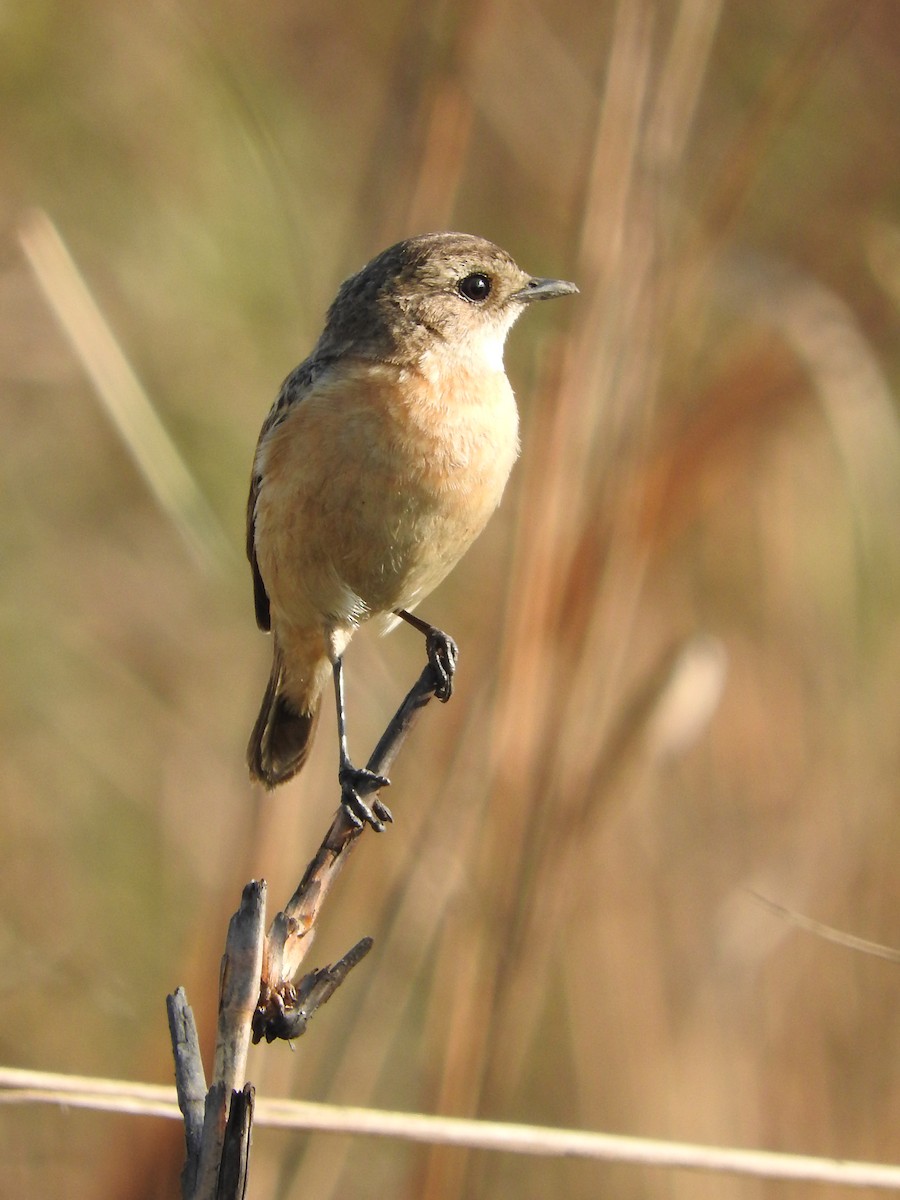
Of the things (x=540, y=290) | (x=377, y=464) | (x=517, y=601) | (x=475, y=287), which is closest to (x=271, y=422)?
(x=377, y=464)

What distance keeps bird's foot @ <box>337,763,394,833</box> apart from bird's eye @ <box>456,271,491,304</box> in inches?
56.1

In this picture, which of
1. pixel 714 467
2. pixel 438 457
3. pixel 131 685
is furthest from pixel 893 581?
pixel 131 685

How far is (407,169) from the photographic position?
9.29ft

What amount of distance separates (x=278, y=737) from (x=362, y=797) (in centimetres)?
112

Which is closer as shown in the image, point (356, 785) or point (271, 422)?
point (356, 785)

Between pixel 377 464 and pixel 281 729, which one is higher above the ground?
A: pixel 377 464

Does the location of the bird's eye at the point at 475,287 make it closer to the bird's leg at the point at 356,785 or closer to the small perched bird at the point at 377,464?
the small perched bird at the point at 377,464

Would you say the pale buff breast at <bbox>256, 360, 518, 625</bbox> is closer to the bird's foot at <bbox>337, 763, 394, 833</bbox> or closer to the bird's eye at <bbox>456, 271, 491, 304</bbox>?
the bird's eye at <bbox>456, 271, 491, 304</bbox>

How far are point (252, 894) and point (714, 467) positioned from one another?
1.80 m

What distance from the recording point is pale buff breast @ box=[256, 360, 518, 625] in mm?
3184

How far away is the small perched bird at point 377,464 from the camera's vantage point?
126 inches

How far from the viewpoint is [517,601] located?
2906 millimetres

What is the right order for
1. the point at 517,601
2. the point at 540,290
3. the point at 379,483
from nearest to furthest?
1. the point at 517,601
2. the point at 379,483
3. the point at 540,290

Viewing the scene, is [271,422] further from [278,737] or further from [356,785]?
[356,785]
